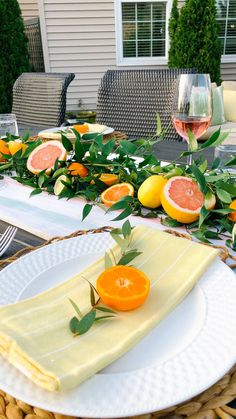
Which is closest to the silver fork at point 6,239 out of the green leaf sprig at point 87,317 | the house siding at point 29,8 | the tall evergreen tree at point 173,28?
the green leaf sprig at point 87,317

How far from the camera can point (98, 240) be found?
713 millimetres

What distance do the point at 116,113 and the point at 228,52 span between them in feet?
17.0

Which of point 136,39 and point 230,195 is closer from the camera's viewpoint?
point 230,195

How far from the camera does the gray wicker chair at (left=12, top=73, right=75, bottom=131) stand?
256cm

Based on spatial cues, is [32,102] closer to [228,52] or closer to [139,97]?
[139,97]

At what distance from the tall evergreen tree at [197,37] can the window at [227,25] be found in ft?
3.35

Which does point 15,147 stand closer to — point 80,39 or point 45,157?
point 45,157

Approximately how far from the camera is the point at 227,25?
652 centimetres

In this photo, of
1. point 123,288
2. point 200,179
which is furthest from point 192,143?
point 123,288

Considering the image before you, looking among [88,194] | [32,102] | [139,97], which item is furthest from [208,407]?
[32,102]

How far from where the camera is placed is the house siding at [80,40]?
571 cm

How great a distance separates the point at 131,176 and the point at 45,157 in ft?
0.92

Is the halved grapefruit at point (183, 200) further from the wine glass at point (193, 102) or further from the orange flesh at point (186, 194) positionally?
the wine glass at point (193, 102)

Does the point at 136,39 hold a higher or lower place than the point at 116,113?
higher
